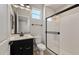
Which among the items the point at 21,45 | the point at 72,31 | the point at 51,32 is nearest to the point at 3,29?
the point at 21,45

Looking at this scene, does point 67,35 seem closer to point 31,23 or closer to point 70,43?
point 70,43

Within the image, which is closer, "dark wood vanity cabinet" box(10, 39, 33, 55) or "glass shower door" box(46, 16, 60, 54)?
"dark wood vanity cabinet" box(10, 39, 33, 55)

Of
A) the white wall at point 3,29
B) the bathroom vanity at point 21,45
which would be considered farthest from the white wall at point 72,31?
the white wall at point 3,29

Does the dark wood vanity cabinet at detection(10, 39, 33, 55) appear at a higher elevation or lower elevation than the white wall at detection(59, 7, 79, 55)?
lower

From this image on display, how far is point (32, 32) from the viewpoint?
2.24 m

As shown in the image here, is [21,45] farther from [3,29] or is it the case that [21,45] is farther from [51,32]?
[51,32]

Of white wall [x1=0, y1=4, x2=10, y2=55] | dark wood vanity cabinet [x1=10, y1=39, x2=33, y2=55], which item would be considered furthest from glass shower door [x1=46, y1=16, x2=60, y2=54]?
white wall [x1=0, y1=4, x2=10, y2=55]

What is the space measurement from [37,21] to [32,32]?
33 cm

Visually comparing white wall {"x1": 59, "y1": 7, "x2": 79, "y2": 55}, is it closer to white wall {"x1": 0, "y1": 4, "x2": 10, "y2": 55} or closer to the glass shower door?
the glass shower door

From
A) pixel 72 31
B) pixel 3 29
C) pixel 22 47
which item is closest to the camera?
pixel 3 29

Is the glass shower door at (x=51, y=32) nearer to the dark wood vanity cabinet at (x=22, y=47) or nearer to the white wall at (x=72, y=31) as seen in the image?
the white wall at (x=72, y=31)

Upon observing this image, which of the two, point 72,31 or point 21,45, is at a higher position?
point 72,31

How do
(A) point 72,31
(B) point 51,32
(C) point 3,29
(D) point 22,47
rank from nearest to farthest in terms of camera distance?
(C) point 3,29 < (A) point 72,31 < (D) point 22,47 < (B) point 51,32
